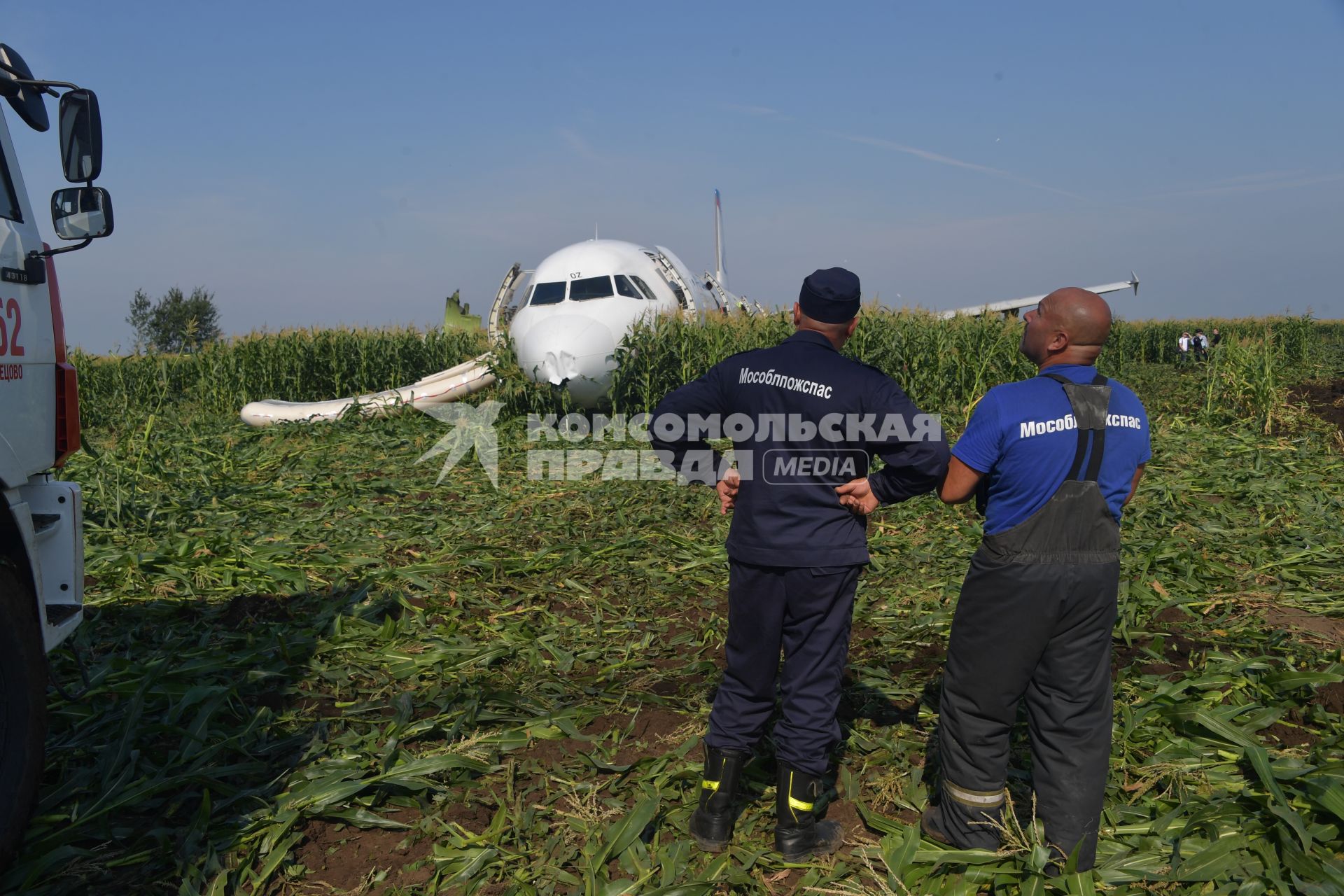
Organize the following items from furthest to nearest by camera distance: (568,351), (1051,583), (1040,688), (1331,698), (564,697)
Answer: (568,351), (564,697), (1331,698), (1040,688), (1051,583)

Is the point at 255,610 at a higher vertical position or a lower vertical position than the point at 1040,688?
lower

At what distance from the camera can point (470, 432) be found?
13.7 meters

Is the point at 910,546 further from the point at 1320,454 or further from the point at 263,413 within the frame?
the point at 263,413

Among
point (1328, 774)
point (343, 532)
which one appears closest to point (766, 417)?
point (1328, 774)

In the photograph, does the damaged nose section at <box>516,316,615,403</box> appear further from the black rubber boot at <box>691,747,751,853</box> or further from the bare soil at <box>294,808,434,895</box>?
the black rubber boot at <box>691,747,751,853</box>

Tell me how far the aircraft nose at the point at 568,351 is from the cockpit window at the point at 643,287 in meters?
1.62

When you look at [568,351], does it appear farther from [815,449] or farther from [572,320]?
[815,449]

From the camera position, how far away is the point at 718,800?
3436mm

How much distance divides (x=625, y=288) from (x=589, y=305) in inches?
36.7

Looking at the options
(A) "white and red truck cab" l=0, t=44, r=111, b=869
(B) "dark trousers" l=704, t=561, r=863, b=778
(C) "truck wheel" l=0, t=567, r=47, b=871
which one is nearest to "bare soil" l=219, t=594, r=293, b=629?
(A) "white and red truck cab" l=0, t=44, r=111, b=869

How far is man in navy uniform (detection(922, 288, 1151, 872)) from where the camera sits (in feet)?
9.71

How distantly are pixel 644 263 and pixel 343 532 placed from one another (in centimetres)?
993

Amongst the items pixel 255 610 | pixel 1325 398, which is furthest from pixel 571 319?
pixel 1325 398

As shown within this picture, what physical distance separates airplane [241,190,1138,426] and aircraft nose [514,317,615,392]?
14mm
